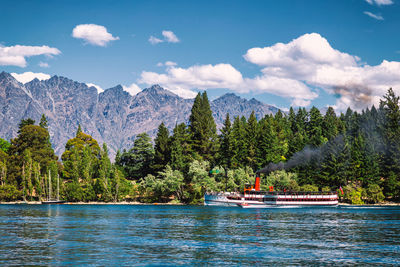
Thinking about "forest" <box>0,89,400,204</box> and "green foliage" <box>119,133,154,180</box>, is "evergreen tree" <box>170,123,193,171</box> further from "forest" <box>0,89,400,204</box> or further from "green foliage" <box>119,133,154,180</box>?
"green foliage" <box>119,133,154,180</box>

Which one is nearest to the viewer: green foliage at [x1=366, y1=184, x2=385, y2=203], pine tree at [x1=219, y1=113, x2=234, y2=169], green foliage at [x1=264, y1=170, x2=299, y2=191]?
green foliage at [x1=366, y1=184, x2=385, y2=203]

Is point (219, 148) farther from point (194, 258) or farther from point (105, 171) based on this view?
point (194, 258)

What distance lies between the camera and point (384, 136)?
146500mm

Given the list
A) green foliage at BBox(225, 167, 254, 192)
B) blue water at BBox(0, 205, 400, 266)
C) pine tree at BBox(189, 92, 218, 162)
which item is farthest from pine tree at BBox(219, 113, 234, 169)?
blue water at BBox(0, 205, 400, 266)

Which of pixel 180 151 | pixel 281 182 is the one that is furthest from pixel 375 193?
pixel 180 151

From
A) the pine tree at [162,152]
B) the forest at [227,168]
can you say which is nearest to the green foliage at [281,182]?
the forest at [227,168]

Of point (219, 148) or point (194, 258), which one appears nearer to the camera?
point (194, 258)

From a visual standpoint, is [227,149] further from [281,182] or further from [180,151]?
[281,182]

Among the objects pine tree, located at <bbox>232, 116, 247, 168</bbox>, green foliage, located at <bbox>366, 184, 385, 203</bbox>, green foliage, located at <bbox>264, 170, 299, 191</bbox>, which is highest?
pine tree, located at <bbox>232, 116, 247, 168</bbox>

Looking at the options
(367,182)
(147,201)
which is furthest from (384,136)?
(147,201)

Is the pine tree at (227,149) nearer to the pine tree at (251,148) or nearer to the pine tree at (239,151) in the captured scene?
the pine tree at (239,151)

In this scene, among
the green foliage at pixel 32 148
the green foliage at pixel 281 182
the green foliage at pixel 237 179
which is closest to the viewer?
the green foliage at pixel 237 179

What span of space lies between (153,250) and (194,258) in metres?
5.86

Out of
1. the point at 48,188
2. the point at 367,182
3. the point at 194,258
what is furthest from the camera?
the point at 48,188
